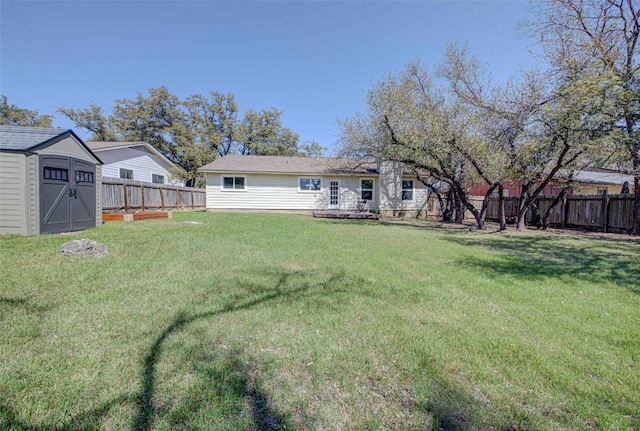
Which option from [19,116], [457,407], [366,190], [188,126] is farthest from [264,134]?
[457,407]

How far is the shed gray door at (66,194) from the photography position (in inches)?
282

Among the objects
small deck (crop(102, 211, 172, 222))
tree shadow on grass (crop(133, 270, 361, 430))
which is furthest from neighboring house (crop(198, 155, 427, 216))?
tree shadow on grass (crop(133, 270, 361, 430))

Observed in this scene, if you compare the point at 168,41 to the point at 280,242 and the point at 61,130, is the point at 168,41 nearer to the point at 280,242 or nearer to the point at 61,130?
the point at 61,130

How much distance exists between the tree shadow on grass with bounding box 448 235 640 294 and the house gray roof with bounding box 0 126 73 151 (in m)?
10.1

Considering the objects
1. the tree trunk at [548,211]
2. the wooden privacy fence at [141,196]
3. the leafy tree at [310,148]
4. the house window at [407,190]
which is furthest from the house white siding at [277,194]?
the leafy tree at [310,148]

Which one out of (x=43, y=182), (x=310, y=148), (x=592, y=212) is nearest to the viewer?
(x=43, y=182)

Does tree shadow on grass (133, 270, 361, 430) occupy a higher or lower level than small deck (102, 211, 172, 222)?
lower

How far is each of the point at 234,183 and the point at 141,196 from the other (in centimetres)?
494

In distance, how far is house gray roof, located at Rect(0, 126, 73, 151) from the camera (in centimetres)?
678

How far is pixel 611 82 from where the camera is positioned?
654 cm

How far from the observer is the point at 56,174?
7.51 metres

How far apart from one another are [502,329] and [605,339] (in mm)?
903

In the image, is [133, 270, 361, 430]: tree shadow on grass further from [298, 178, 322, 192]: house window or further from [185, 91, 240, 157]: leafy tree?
[185, 91, 240, 157]: leafy tree

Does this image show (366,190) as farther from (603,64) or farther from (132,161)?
(132,161)
